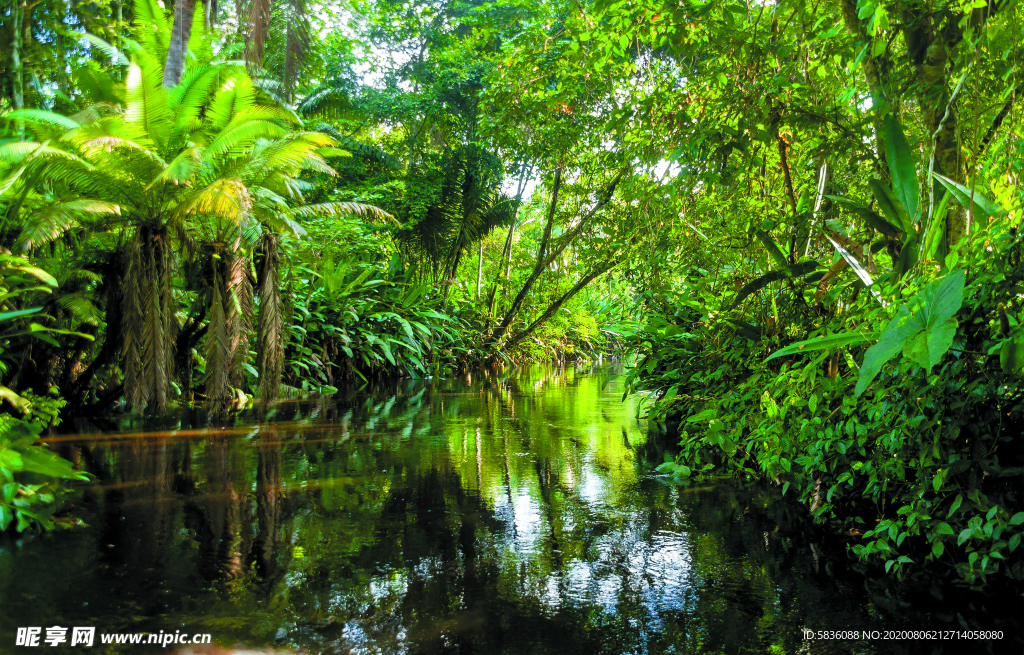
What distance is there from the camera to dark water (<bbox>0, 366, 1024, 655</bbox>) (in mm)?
2191

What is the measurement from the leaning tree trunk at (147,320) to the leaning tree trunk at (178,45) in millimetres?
2228

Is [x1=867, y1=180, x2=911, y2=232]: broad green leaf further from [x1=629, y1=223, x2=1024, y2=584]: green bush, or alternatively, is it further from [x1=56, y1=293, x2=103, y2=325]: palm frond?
[x1=56, y1=293, x2=103, y2=325]: palm frond

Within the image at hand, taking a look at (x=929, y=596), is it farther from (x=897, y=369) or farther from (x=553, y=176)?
(x=553, y=176)

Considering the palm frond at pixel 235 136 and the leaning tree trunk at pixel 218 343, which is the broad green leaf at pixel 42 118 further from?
the leaning tree trunk at pixel 218 343

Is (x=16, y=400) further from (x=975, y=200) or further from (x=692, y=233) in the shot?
(x=975, y=200)

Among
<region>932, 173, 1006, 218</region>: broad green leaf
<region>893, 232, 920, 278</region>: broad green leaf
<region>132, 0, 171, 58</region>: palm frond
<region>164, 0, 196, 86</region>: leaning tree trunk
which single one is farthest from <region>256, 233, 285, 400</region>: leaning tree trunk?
<region>932, 173, 1006, 218</region>: broad green leaf

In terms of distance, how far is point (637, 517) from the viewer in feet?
11.5

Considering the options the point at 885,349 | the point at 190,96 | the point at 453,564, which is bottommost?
the point at 453,564

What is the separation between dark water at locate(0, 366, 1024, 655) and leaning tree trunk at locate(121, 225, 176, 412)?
966 millimetres

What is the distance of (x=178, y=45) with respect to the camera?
7.35 metres

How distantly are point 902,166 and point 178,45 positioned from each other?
291 inches

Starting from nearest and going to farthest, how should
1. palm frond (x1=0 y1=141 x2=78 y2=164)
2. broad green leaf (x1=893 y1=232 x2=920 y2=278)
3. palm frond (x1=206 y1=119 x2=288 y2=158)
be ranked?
broad green leaf (x1=893 y1=232 x2=920 y2=278)
palm frond (x1=0 y1=141 x2=78 y2=164)
palm frond (x1=206 y1=119 x2=288 y2=158)

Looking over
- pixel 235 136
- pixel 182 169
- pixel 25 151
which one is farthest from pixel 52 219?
pixel 235 136

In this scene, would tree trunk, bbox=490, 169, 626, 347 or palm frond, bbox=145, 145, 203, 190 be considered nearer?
palm frond, bbox=145, 145, 203, 190
